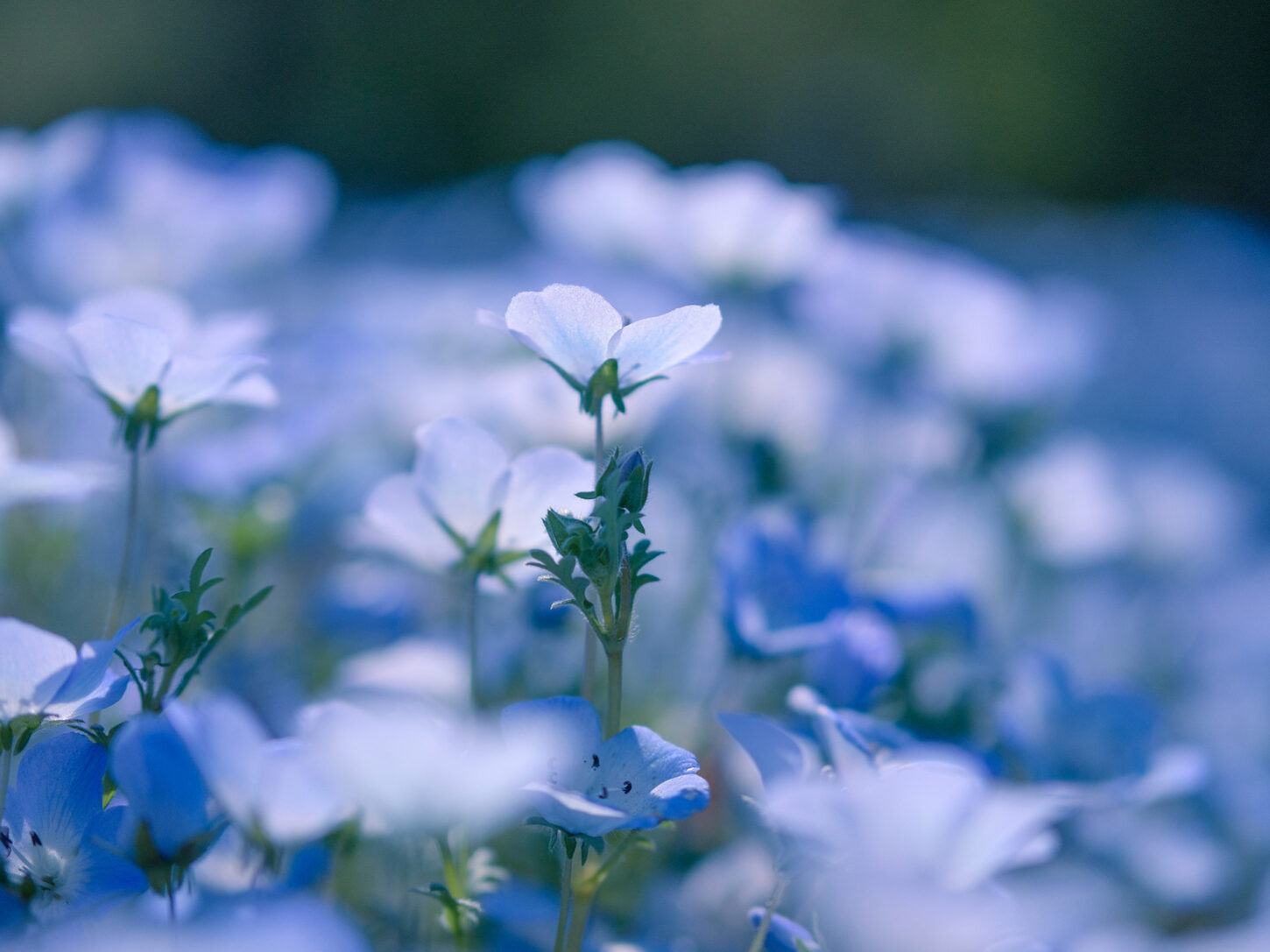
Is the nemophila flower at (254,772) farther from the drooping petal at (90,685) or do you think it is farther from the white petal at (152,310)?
the white petal at (152,310)

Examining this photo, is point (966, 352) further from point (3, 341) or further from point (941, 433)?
point (3, 341)

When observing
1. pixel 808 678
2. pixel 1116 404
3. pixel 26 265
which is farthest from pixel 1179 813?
pixel 1116 404

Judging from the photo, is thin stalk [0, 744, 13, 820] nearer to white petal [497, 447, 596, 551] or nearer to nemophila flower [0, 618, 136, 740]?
nemophila flower [0, 618, 136, 740]

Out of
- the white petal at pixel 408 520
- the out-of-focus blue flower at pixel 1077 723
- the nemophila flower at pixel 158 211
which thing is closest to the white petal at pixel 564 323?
the white petal at pixel 408 520

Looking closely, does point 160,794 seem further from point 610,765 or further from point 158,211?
point 158,211

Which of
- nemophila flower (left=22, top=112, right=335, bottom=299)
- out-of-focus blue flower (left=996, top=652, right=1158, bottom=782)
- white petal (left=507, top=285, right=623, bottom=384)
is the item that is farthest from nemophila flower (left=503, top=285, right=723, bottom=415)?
nemophila flower (left=22, top=112, right=335, bottom=299)

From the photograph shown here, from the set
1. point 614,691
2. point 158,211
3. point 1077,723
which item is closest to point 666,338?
point 614,691
